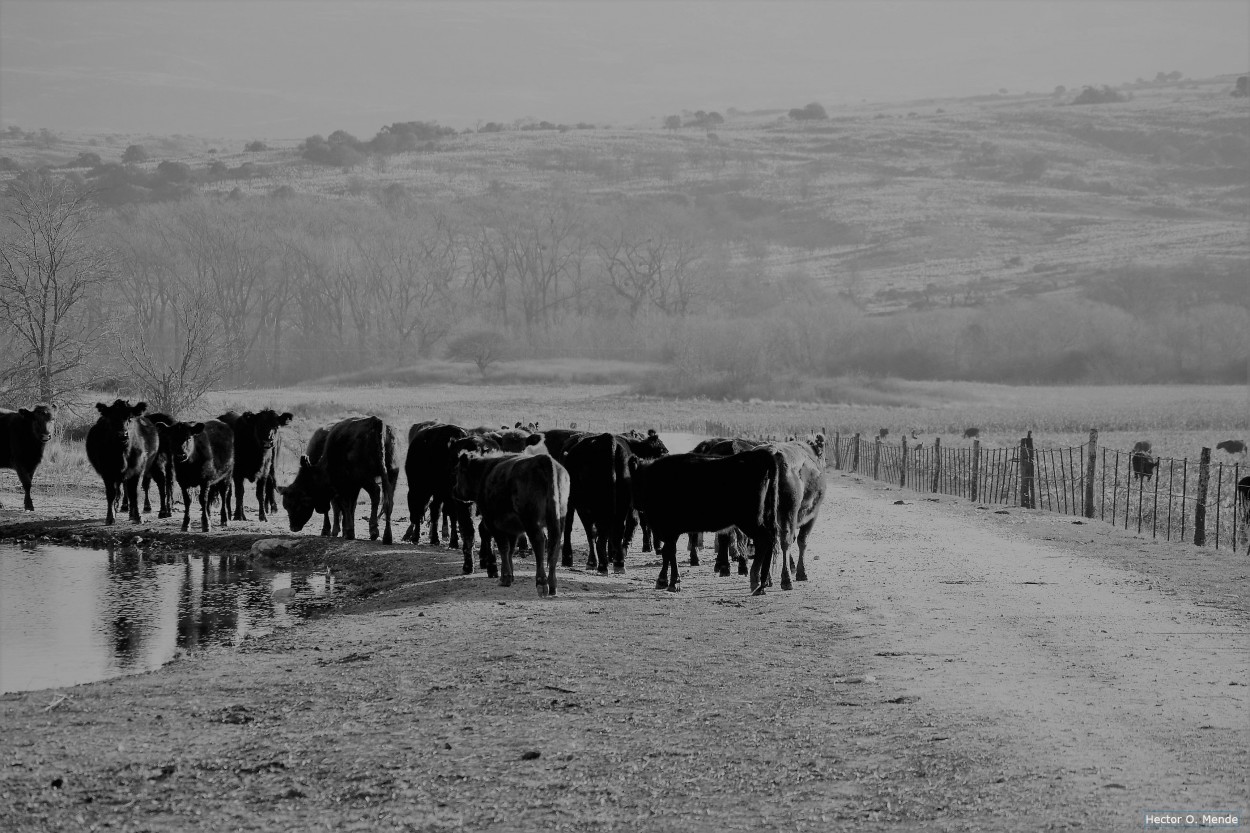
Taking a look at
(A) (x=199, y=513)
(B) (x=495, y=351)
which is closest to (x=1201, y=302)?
(B) (x=495, y=351)

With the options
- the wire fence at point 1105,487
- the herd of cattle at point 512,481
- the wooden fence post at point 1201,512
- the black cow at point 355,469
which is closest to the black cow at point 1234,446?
the wire fence at point 1105,487

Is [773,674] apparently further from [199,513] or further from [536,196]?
[536,196]

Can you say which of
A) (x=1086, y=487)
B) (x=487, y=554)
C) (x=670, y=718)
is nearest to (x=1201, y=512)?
(x=1086, y=487)

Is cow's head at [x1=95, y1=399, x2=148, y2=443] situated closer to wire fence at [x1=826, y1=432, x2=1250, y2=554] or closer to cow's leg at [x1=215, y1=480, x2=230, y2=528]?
cow's leg at [x1=215, y1=480, x2=230, y2=528]

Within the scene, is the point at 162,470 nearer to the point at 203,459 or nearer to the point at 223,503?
the point at 223,503

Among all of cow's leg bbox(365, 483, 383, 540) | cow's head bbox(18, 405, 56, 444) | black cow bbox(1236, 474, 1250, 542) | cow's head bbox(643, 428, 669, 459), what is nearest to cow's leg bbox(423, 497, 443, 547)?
cow's leg bbox(365, 483, 383, 540)

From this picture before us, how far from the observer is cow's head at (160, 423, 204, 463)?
2139 cm

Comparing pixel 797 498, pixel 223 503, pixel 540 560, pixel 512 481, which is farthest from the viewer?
pixel 223 503

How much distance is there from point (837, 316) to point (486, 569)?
10782cm

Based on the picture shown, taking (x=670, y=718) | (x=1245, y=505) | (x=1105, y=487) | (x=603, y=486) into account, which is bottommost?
(x=1105, y=487)

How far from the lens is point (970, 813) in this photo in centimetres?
764

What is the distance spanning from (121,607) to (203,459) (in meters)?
6.79

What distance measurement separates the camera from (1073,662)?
1131 cm

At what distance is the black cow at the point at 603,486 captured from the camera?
17.3 m
